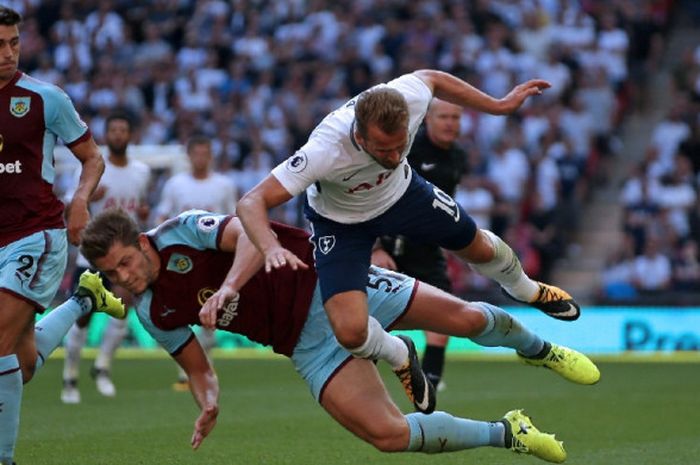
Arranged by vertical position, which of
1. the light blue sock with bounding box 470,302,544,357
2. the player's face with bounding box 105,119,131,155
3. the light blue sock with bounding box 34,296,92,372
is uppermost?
the light blue sock with bounding box 470,302,544,357

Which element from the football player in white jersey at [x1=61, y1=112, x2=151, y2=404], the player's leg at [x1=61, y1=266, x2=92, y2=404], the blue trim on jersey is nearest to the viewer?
the blue trim on jersey

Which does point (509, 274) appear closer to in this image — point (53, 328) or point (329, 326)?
point (329, 326)

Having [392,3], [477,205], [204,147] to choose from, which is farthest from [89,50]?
[204,147]

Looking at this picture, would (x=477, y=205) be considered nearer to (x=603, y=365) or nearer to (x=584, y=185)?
(x=584, y=185)

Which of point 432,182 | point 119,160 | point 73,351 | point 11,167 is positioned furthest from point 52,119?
point 119,160

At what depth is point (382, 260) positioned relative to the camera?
11180 mm

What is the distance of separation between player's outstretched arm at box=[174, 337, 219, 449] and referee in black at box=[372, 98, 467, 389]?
11.5 feet

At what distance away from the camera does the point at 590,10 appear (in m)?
22.3

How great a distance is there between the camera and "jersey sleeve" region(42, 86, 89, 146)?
319 inches

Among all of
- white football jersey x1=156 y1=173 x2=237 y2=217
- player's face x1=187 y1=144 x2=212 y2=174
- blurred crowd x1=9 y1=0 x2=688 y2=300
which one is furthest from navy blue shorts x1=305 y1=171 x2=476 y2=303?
blurred crowd x1=9 y1=0 x2=688 y2=300

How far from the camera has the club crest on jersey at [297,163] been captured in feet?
24.4

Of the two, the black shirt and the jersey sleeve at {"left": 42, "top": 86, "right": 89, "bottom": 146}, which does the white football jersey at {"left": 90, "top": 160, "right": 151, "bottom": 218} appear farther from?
the jersey sleeve at {"left": 42, "top": 86, "right": 89, "bottom": 146}

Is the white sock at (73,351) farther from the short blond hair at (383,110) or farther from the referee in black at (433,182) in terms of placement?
the short blond hair at (383,110)

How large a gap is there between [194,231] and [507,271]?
214 cm
